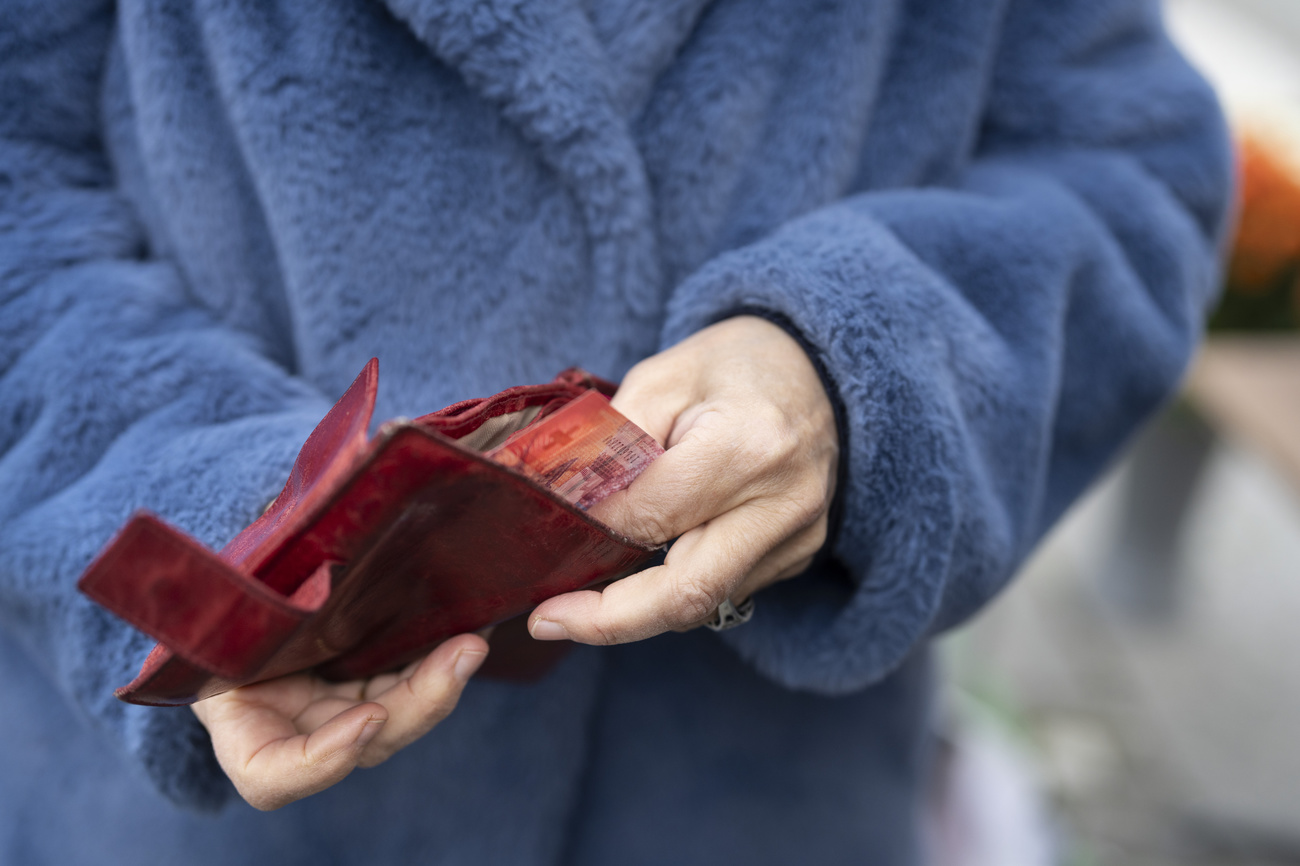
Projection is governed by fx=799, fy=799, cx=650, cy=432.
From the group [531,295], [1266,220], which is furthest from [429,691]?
[1266,220]

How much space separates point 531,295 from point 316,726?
38cm

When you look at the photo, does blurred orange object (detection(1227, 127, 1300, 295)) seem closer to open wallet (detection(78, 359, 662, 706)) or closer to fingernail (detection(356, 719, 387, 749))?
open wallet (detection(78, 359, 662, 706))

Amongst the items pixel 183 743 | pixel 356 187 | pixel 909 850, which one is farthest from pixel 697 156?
pixel 909 850

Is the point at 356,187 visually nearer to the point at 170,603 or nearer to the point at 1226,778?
the point at 170,603

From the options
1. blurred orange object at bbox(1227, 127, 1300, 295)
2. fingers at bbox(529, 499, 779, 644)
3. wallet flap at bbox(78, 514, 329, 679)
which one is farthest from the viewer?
blurred orange object at bbox(1227, 127, 1300, 295)

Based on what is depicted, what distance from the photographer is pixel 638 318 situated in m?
0.70

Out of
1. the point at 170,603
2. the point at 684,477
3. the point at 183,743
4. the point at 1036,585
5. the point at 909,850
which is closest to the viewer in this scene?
the point at 170,603

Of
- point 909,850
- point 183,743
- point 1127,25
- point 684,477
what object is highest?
point 1127,25

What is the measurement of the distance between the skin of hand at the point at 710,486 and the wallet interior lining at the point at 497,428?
64mm

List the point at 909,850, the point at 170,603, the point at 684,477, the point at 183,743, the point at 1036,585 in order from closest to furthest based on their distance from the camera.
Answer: the point at 170,603 < the point at 684,477 < the point at 183,743 < the point at 909,850 < the point at 1036,585

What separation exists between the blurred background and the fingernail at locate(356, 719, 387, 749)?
39.4 inches

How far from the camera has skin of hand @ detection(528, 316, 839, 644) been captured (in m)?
0.50

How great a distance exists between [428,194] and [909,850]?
876mm

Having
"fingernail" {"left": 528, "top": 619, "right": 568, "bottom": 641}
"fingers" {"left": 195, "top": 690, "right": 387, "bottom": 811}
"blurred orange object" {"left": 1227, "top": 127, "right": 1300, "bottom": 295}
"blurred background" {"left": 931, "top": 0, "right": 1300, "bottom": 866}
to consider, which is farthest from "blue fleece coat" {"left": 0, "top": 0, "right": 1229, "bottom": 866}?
"blurred orange object" {"left": 1227, "top": 127, "right": 1300, "bottom": 295}
